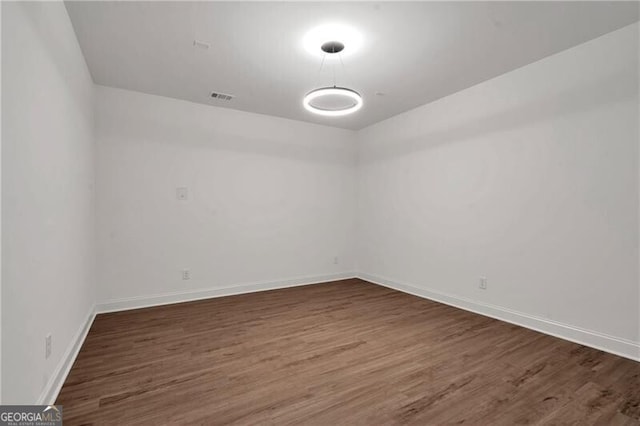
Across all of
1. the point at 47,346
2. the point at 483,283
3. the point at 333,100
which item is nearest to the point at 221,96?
the point at 333,100

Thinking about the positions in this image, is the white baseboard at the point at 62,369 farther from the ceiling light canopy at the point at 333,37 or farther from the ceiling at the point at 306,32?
the ceiling light canopy at the point at 333,37

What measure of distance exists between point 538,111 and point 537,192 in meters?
0.89

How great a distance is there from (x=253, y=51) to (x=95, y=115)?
2.38m

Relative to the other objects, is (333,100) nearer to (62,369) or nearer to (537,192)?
(537,192)

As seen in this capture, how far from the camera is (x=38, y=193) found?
1.84 m

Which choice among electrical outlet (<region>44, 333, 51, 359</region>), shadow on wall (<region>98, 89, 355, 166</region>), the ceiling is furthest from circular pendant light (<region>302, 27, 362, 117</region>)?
electrical outlet (<region>44, 333, 51, 359</region>)

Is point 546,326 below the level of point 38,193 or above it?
below

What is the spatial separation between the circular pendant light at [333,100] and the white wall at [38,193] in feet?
6.51

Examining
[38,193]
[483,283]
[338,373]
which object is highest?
[38,193]

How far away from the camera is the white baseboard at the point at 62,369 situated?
1930 mm

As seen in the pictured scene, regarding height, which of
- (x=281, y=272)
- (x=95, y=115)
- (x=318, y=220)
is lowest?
(x=281, y=272)

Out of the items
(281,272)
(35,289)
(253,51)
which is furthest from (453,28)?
(281,272)

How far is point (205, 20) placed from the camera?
259cm

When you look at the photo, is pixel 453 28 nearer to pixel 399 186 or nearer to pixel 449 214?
pixel 449 214
